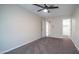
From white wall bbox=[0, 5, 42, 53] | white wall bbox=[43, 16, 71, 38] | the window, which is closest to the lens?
white wall bbox=[0, 5, 42, 53]

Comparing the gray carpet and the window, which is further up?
the window

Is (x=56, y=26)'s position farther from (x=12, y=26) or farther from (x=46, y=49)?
(x=12, y=26)

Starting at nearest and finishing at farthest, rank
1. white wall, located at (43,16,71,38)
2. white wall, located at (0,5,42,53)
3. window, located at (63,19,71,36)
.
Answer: white wall, located at (0,5,42,53) → window, located at (63,19,71,36) → white wall, located at (43,16,71,38)

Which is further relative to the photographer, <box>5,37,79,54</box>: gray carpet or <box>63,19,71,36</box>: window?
<box>63,19,71,36</box>: window

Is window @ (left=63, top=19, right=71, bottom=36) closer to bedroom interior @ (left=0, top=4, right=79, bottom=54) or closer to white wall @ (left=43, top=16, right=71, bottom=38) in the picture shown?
white wall @ (left=43, top=16, right=71, bottom=38)

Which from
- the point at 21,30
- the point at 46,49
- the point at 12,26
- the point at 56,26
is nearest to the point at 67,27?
the point at 56,26

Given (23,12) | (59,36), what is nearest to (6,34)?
(23,12)

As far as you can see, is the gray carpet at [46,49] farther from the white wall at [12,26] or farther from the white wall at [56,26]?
the white wall at [56,26]

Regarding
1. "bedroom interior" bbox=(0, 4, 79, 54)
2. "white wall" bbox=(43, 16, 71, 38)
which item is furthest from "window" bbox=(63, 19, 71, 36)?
"bedroom interior" bbox=(0, 4, 79, 54)

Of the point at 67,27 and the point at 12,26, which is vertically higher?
the point at 12,26

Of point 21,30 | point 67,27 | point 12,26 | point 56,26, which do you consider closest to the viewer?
point 12,26

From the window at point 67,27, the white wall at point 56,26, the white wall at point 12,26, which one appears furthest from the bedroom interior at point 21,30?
the white wall at point 56,26

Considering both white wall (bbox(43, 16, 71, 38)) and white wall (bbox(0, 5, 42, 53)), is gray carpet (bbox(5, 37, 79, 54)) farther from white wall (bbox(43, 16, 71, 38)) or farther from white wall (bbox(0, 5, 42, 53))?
white wall (bbox(43, 16, 71, 38))
